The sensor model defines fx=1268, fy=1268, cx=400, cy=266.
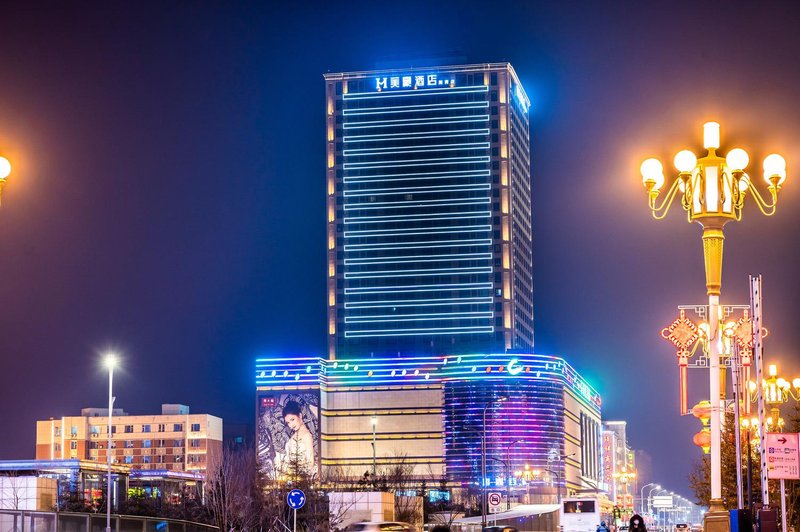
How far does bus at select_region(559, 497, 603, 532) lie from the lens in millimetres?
79625

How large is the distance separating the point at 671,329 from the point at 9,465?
256 feet

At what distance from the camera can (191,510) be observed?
281 ft

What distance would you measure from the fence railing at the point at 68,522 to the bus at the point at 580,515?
130 ft

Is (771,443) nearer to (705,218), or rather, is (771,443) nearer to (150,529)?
(705,218)

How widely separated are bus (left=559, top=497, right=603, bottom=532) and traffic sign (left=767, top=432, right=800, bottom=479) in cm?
5120

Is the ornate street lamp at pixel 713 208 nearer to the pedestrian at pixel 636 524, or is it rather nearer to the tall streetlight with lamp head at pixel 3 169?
the pedestrian at pixel 636 524

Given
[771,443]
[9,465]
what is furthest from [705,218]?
[9,465]

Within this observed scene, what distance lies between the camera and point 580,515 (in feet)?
263

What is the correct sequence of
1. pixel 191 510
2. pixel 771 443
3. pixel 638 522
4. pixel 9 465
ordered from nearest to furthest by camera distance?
pixel 771 443 → pixel 638 522 → pixel 191 510 → pixel 9 465

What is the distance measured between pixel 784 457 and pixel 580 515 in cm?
5225

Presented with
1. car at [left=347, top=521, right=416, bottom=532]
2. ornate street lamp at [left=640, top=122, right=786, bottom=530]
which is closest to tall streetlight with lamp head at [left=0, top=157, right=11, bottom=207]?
ornate street lamp at [left=640, top=122, right=786, bottom=530]

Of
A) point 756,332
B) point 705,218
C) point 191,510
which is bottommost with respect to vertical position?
point 191,510

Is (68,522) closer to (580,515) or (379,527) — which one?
(379,527)

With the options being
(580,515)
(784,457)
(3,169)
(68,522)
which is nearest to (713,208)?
(784,457)
